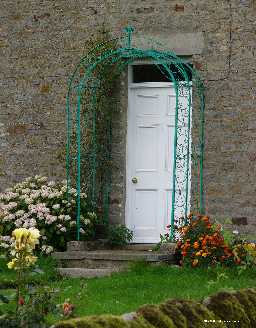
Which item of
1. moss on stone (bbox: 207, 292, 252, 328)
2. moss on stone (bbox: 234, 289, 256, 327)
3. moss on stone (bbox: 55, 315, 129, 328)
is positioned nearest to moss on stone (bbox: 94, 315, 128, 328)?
moss on stone (bbox: 55, 315, 129, 328)

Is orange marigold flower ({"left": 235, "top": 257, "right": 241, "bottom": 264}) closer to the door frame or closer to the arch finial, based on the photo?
the door frame

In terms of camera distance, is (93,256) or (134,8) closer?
(93,256)

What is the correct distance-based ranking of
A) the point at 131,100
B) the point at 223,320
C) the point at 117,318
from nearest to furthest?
the point at 117,318
the point at 223,320
the point at 131,100

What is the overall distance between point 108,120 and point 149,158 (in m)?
0.74

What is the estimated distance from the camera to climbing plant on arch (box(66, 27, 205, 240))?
11.2m

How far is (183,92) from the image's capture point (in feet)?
37.4

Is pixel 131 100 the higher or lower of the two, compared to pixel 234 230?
higher

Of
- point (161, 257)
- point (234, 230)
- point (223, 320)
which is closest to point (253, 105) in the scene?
point (234, 230)

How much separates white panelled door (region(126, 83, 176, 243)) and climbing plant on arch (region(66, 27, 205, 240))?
144 mm

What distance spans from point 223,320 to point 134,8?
742 cm

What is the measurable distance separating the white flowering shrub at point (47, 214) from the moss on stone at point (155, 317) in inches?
262

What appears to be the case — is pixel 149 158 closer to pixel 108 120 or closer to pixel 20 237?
pixel 108 120

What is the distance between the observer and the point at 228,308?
478 cm

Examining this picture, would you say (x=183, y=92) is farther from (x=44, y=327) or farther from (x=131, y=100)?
(x=44, y=327)
